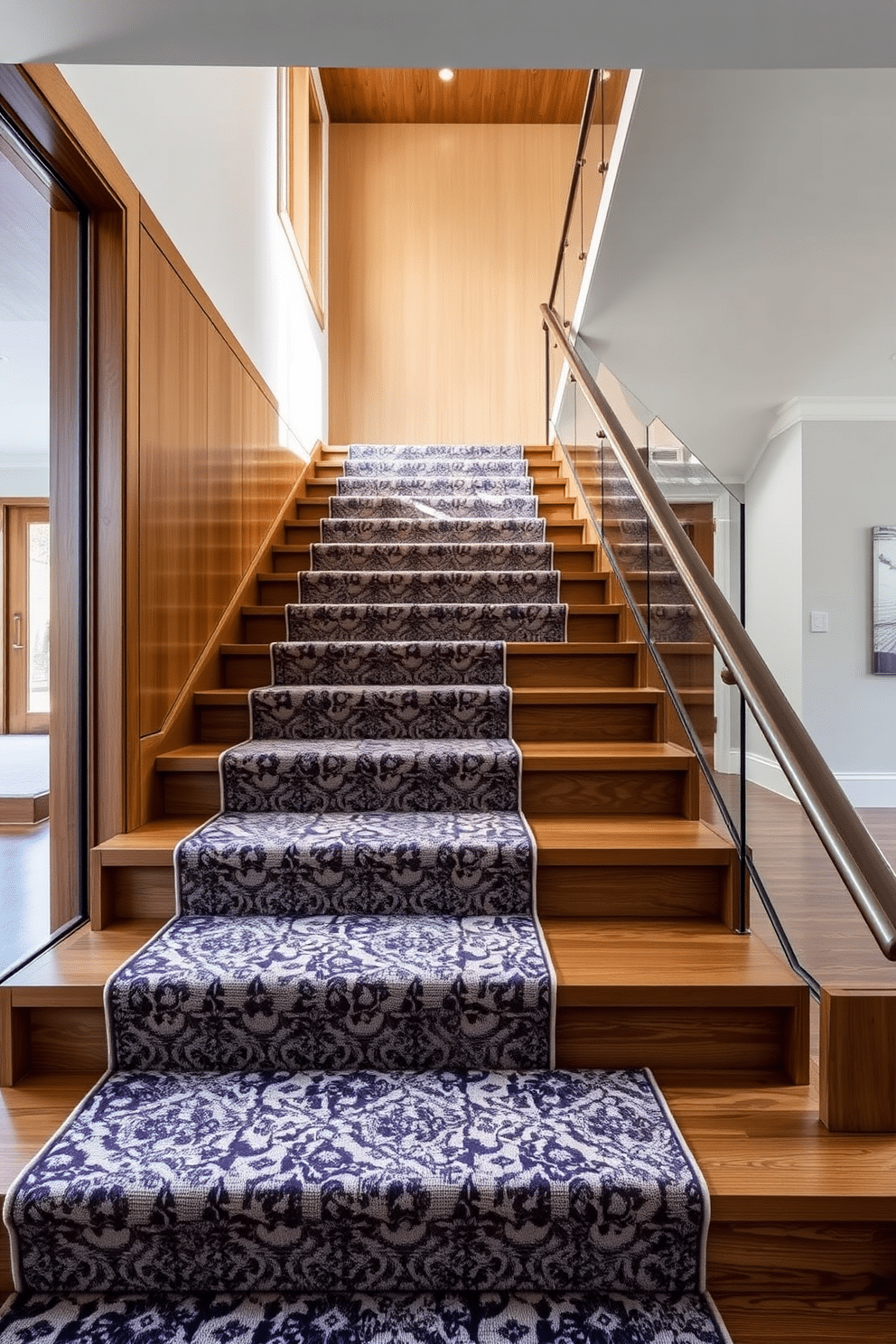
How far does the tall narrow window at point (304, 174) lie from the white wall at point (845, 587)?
363cm

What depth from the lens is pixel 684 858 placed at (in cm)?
200

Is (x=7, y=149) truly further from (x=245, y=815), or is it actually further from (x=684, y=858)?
(x=684, y=858)

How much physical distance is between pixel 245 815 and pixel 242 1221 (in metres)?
1.12

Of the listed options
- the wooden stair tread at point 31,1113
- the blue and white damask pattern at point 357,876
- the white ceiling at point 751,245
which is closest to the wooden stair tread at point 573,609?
the blue and white damask pattern at point 357,876

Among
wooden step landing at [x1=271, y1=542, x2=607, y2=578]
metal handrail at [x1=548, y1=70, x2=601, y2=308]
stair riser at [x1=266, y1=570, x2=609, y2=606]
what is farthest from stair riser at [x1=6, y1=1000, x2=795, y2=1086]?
metal handrail at [x1=548, y1=70, x2=601, y2=308]

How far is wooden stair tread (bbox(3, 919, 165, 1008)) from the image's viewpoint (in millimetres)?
1644

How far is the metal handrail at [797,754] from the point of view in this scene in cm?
130

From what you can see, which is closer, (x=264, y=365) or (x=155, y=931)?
(x=155, y=931)

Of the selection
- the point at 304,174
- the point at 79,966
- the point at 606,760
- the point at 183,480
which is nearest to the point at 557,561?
the point at 606,760

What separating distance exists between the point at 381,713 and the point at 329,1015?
3.72ft

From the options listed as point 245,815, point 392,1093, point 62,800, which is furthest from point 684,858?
point 62,800

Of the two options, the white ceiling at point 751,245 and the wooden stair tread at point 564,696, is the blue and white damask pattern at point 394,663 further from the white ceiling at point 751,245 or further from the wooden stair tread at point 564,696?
the white ceiling at point 751,245

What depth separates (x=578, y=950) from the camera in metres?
1.83

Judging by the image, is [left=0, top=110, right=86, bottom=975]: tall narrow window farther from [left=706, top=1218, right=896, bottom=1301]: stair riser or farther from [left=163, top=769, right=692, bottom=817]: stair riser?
[left=706, top=1218, right=896, bottom=1301]: stair riser
